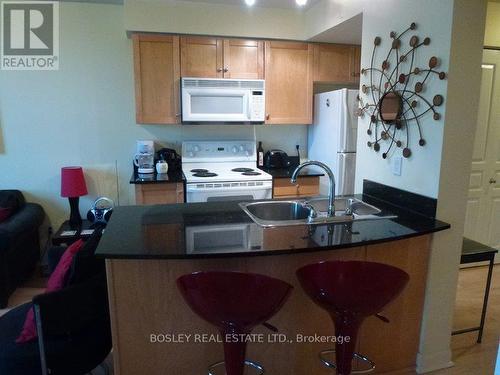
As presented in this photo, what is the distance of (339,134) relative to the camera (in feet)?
10.9

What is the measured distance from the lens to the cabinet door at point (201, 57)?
10.8ft

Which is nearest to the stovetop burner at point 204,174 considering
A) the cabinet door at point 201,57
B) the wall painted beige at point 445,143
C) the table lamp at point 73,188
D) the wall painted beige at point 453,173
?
the cabinet door at point 201,57

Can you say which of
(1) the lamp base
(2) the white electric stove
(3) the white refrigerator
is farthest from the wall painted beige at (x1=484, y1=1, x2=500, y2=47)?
(1) the lamp base

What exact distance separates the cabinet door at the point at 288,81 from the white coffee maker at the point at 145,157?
118 centimetres

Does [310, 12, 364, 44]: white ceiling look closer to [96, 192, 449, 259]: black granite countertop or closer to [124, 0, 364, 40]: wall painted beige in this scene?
[124, 0, 364, 40]: wall painted beige

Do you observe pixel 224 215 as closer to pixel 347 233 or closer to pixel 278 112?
pixel 347 233

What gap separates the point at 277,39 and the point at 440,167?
2.17 meters

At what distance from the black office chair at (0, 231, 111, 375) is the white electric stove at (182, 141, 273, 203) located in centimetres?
155

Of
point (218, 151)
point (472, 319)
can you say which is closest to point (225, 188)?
point (218, 151)

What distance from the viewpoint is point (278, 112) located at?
3.62 m

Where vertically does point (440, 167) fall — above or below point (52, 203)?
above

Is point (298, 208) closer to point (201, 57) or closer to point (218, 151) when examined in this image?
point (218, 151)

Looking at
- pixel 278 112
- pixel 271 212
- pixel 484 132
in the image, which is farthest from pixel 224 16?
pixel 484 132

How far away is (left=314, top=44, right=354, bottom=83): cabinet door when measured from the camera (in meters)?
3.60
